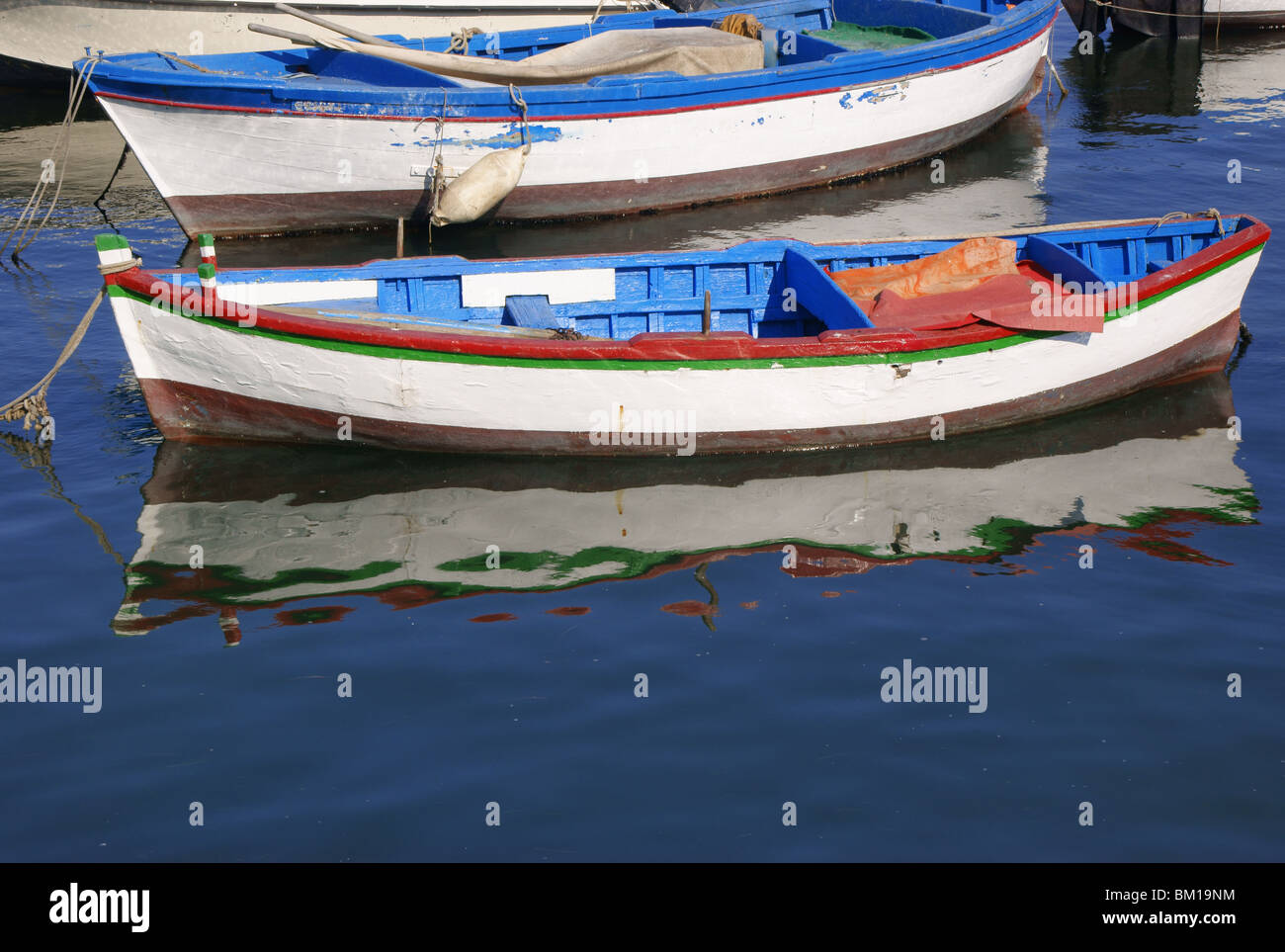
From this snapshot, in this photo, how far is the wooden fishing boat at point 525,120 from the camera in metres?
13.3

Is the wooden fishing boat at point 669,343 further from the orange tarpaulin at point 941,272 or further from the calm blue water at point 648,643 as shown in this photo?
the calm blue water at point 648,643

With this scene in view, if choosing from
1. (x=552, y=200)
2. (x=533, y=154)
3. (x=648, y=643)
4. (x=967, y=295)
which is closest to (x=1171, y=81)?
(x=552, y=200)

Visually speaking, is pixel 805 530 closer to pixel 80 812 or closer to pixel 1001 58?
pixel 80 812

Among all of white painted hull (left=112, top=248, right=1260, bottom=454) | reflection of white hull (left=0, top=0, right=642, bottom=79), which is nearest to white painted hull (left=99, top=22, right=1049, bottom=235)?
white painted hull (left=112, top=248, right=1260, bottom=454)

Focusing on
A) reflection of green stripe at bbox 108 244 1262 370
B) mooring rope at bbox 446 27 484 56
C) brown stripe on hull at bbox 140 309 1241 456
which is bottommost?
brown stripe on hull at bbox 140 309 1241 456

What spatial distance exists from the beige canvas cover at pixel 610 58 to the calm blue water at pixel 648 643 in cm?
477

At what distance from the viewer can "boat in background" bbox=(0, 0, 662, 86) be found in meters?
17.9

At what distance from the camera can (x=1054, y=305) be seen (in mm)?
9758

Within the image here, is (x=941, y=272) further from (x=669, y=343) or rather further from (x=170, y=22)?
(x=170, y=22)

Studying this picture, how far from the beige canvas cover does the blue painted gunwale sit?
178 mm

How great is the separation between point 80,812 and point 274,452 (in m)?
3.99

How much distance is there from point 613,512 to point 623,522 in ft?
0.56

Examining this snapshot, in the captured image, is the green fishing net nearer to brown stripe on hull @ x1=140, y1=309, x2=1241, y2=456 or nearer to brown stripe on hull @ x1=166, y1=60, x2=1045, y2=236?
brown stripe on hull @ x1=166, y1=60, x2=1045, y2=236

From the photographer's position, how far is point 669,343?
915cm
